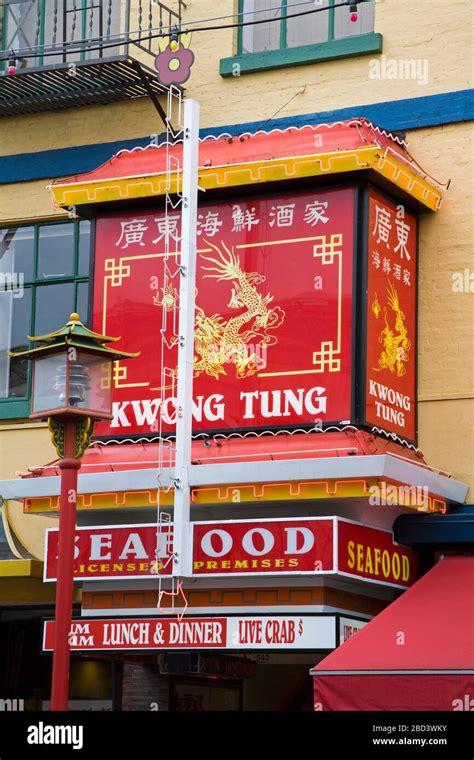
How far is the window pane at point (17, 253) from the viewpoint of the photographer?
17344 mm

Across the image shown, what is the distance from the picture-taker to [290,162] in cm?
1430

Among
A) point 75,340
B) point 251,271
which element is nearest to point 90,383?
point 75,340

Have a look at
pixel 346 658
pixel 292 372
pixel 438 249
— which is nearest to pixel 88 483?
pixel 292 372

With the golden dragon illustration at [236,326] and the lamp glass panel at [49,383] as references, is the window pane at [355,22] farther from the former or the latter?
the lamp glass panel at [49,383]

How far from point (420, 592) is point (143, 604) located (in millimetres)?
2585

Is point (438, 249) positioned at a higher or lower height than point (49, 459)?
higher

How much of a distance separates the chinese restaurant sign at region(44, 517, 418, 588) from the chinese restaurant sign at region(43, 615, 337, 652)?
43cm

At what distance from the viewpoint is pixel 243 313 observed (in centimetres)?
1457

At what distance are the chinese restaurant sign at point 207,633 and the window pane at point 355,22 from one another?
21.2ft

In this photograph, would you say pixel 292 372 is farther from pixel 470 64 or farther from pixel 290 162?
pixel 470 64

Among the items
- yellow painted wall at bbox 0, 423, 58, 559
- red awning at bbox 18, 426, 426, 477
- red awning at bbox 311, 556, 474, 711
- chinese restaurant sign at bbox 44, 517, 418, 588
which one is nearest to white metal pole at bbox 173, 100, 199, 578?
chinese restaurant sign at bbox 44, 517, 418, 588

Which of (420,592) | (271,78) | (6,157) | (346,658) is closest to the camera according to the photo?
(346,658)

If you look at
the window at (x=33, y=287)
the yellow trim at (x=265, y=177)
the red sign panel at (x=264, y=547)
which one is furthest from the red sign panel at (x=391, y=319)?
the window at (x=33, y=287)

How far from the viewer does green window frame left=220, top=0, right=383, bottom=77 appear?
15.7 m
